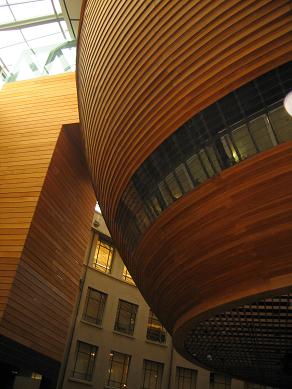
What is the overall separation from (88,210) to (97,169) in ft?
20.1

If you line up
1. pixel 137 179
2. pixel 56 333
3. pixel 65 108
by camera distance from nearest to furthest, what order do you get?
pixel 137 179 < pixel 56 333 < pixel 65 108

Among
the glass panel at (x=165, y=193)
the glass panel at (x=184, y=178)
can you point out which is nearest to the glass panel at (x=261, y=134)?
the glass panel at (x=184, y=178)

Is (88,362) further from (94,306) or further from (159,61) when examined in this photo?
(159,61)

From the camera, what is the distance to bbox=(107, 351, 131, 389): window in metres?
19.0

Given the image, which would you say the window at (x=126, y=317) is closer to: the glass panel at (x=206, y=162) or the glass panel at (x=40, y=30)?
the glass panel at (x=40, y=30)

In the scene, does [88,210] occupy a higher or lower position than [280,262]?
higher

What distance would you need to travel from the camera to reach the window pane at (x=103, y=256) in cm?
2100

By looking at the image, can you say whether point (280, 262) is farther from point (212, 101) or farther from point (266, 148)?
point (212, 101)

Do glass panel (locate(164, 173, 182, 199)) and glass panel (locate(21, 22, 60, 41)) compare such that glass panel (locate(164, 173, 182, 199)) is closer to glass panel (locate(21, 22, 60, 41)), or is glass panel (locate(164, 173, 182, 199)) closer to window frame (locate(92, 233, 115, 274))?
window frame (locate(92, 233, 115, 274))

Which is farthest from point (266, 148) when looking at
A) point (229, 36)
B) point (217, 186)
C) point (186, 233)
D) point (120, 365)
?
point (120, 365)

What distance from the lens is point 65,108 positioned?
13727mm

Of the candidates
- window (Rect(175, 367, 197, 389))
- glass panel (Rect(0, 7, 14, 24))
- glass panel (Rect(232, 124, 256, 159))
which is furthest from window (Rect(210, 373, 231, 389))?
glass panel (Rect(0, 7, 14, 24))

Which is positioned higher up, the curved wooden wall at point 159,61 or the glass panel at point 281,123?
the curved wooden wall at point 159,61

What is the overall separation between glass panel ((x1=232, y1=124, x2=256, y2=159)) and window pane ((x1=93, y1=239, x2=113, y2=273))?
15.8 meters
